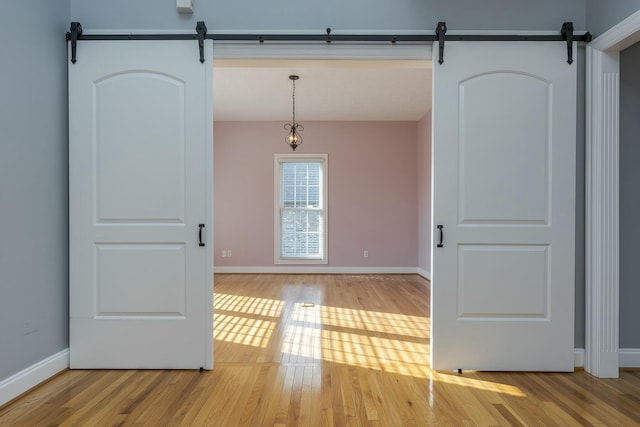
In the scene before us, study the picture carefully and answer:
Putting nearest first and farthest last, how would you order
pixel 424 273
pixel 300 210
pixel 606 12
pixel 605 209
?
pixel 606 12 → pixel 605 209 → pixel 424 273 → pixel 300 210

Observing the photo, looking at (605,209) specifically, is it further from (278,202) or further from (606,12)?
(278,202)

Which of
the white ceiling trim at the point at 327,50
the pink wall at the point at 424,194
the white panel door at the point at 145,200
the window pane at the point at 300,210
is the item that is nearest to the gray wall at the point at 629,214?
the white ceiling trim at the point at 327,50

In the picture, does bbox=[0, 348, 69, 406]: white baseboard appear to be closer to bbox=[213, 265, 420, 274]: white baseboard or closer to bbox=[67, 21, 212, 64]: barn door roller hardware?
bbox=[67, 21, 212, 64]: barn door roller hardware

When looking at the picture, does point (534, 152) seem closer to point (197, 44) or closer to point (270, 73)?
point (197, 44)

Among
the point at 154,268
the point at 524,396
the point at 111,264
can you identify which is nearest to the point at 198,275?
the point at 154,268

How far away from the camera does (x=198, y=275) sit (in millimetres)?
2729

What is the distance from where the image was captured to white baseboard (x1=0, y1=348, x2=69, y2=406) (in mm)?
2258

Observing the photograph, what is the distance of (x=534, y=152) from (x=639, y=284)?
1.19 m

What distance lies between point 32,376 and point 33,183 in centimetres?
115

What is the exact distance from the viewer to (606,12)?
2.57 m

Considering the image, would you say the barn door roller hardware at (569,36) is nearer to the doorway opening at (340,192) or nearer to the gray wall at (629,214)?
the gray wall at (629,214)

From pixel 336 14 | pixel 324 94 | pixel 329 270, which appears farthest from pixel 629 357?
pixel 329 270

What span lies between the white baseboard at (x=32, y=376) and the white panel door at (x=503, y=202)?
2.47 meters

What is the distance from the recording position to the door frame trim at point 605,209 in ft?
8.75
